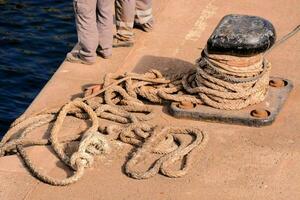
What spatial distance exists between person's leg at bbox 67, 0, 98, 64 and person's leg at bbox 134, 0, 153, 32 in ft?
2.82

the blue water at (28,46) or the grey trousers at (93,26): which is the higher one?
the grey trousers at (93,26)

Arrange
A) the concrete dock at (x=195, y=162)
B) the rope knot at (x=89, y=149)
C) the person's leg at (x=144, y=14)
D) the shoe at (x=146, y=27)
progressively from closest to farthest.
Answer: the concrete dock at (x=195, y=162)
the rope knot at (x=89, y=149)
the person's leg at (x=144, y=14)
the shoe at (x=146, y=27)

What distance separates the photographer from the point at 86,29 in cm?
764

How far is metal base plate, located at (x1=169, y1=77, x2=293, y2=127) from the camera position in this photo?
6664mm

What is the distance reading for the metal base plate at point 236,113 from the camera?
6664 mm

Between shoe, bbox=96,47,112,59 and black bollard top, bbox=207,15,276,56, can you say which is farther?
shoe, bbox=96,47,112,59

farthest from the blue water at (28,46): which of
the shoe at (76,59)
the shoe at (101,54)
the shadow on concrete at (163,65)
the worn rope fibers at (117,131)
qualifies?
the worn rope fibers at (117,131)

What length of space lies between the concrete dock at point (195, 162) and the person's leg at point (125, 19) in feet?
0.48

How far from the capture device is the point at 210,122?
6.78m

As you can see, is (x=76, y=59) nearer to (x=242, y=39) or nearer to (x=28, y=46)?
(x=242, y=39)

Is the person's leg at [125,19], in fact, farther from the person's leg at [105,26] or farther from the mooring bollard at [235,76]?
the mooring bollard at [235,76]

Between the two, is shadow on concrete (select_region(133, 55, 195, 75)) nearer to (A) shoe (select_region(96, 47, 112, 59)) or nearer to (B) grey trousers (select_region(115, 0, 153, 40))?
(A) shoe (select_region(96, 47, 112, 59))

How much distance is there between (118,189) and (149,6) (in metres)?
3.06

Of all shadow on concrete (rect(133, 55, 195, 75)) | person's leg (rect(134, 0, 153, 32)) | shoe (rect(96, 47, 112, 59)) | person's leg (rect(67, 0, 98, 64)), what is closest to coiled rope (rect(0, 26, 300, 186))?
shadow on concrete (rect(133, 55, 195, 75))
